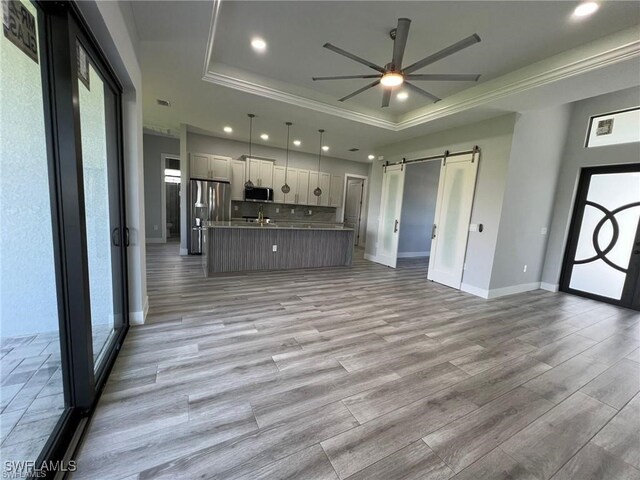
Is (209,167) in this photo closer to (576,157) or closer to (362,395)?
(362,395)

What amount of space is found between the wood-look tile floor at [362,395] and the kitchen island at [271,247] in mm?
1267

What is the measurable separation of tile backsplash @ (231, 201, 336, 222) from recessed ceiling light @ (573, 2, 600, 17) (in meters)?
6.38

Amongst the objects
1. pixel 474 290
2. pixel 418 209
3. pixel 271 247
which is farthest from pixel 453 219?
pixel 271 247

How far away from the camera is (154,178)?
278 inches

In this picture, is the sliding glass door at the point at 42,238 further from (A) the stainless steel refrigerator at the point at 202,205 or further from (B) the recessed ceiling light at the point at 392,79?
(A) the stainless steel refrigerator at the point at 202,205

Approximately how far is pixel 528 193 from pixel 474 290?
1780mm

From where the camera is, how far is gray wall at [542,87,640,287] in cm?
379

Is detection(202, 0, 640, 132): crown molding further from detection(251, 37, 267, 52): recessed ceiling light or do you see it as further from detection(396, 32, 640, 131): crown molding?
detection(251, 37, 267, 52): recessed ceiling light

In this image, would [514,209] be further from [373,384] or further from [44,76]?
[44,76]

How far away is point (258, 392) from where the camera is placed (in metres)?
1.76

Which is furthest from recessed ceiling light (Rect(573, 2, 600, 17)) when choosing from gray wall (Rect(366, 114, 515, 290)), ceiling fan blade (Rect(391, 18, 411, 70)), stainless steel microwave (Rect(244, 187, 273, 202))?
stainless steel microwave (Rect(244, 187, 273, 202))

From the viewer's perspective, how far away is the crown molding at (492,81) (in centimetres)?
233

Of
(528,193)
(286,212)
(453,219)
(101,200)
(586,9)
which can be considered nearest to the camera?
(101,200)

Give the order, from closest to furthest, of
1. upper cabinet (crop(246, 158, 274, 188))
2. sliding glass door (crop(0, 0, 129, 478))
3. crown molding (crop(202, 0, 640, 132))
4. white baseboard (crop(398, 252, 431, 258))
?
1. sliding glass door (crop(0, 0, 129, 478))
2. crown molding (crop(202, 0, 640, 132))
3. upper cabinet (crop(246, 158, 274, 188))
4. white baseboard (crop(398, 252, 431, 258))
